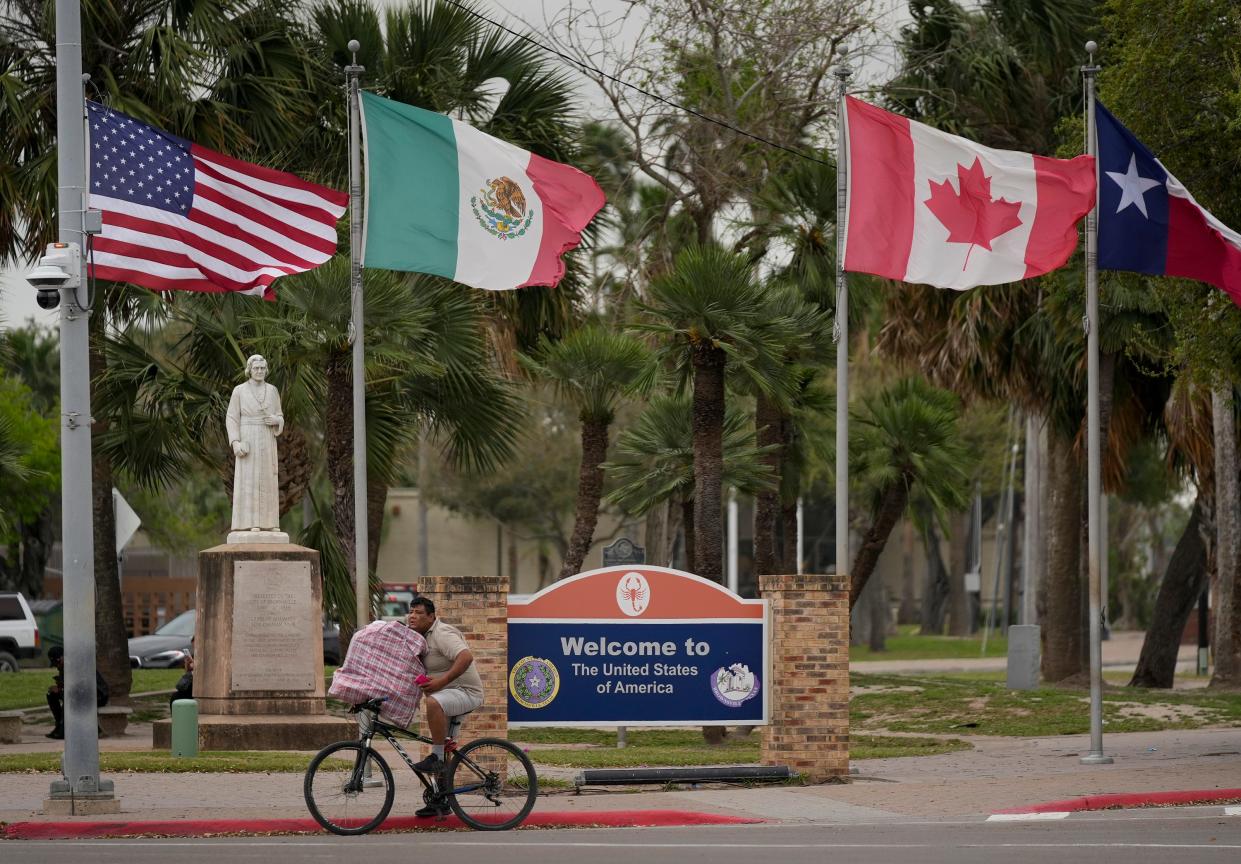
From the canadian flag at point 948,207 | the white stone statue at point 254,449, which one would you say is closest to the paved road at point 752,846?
the canadian flag at point 948,207

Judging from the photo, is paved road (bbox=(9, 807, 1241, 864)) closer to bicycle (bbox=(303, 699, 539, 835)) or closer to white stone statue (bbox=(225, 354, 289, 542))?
A: bicycle (bbox=(303, 699, 539, 835))

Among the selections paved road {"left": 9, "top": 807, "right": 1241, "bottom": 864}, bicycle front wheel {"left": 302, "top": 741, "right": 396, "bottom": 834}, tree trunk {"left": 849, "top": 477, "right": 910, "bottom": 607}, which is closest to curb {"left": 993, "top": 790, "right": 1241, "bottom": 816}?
paved road {"left": 9, "top": 807, "right": 1241, "bottom": 864}

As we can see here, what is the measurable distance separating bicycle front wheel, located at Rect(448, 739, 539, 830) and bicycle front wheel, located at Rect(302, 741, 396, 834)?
20.0 inches

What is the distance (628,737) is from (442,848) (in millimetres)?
11412

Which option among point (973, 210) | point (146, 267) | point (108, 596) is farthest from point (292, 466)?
point (973, 210)

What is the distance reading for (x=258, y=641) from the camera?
1988 centimetres

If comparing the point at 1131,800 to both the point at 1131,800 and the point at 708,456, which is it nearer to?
the point at 1131,800

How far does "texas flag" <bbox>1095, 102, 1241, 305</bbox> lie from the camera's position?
16.4 metres

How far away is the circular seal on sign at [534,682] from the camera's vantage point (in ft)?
49.3

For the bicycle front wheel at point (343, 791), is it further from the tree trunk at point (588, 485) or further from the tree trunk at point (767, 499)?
the tree trunk at point (588, 485)

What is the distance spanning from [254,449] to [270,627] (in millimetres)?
1968

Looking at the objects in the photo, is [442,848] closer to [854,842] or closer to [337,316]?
[854,842]

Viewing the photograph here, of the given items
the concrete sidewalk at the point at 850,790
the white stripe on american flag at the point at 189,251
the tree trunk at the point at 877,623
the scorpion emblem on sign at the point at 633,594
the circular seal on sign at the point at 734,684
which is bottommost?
the tree trunk at the point at 877,623

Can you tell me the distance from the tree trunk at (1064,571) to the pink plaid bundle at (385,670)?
57.9 ft
